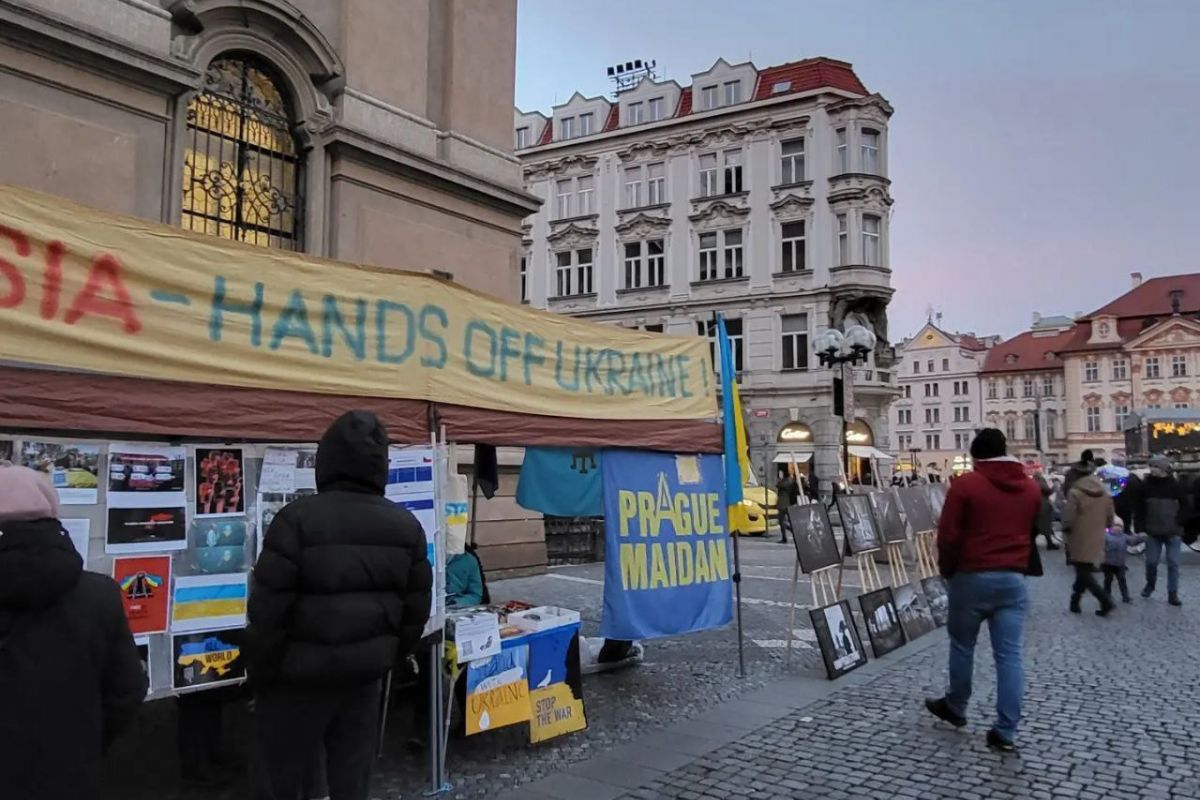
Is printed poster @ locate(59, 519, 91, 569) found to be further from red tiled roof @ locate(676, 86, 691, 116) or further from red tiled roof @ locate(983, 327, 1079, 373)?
red tiled roof @ locate(983, 327, 1079, 373)

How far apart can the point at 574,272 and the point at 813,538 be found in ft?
118

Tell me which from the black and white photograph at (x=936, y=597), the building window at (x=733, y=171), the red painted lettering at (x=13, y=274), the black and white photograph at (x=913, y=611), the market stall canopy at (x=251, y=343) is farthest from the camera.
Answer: the building window at (x=733, y=171)

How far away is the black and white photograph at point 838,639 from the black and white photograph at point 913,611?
1.32 meters

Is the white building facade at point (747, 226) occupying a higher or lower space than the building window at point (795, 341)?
higher

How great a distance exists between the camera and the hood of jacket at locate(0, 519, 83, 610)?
2637 millimetres

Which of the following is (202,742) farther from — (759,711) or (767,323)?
(767,323)

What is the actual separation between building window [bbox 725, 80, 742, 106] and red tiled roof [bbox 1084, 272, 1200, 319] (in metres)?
56.3

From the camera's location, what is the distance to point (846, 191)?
36.0 m

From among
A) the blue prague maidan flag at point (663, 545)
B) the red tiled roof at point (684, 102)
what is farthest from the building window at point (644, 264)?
the blue prague maidan flag at point (663, 545)

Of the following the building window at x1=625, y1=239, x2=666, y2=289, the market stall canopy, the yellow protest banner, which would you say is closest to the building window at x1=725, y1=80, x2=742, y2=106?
the building window at x1=625, y1=239, x2=666, y2=289

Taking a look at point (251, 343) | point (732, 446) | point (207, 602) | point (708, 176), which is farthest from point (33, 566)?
point (708, 176)

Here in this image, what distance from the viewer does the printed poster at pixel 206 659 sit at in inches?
172

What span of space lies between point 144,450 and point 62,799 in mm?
1981

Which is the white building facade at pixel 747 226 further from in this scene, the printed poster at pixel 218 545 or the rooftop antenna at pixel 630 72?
the printed poster at pixel 218 545
